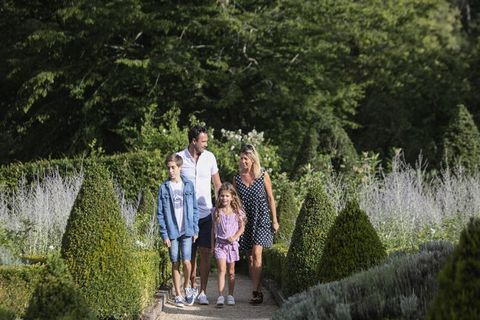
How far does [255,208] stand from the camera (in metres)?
9.39

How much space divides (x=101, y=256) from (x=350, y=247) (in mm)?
2232

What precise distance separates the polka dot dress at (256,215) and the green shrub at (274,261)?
0.69m

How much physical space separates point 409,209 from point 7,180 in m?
8.87

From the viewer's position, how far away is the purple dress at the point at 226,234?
9.15 metres

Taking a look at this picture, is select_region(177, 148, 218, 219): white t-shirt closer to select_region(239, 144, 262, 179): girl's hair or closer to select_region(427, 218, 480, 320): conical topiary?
select_region(239, 144, 262, 179): girl's hair

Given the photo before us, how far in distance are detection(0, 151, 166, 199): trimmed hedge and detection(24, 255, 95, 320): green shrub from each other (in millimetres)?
11378

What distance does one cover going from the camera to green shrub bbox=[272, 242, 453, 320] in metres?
4.48

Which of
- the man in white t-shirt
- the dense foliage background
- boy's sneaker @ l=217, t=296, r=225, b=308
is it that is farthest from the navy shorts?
the dense foliage background

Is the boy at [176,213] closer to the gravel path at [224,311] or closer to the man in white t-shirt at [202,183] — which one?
the gravel path at [224,311]

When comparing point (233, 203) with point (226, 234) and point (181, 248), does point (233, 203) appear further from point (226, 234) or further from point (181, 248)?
point (181, 248)

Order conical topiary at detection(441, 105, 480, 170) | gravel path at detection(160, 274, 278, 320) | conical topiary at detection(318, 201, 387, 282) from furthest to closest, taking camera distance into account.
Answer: conical topiary at detection(441, 105, 480, 170) < gravel path at detection(160, 274, 278, 320) < conical topiary at detection(318, 201, 387, 282)

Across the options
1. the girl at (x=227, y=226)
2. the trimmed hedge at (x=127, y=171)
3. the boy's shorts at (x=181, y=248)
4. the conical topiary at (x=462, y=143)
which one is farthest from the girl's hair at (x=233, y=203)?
the conical topiary at (x=462, y=143)

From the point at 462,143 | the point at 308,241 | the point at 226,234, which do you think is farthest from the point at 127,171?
the point at 308,241

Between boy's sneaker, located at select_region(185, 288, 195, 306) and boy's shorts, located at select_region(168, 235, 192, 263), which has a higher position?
boy's shorts, located at select_region(168, 235, 192, 263)
